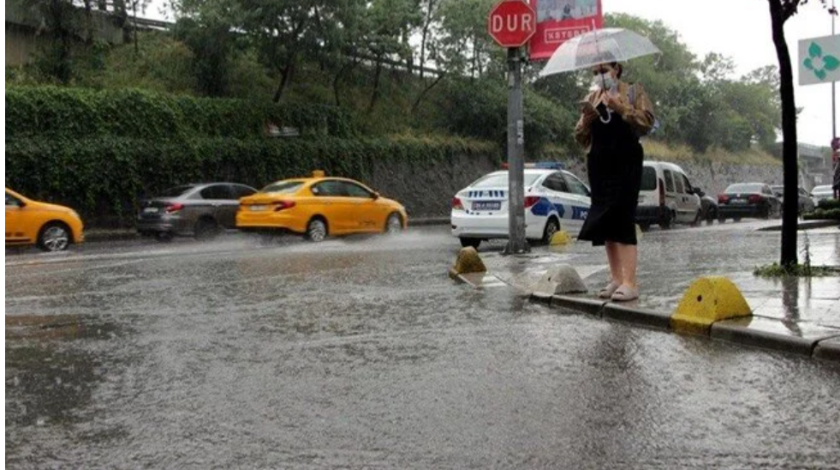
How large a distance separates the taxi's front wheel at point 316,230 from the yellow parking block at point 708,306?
1362cm

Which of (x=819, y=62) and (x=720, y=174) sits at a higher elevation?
(x=819, y=62)

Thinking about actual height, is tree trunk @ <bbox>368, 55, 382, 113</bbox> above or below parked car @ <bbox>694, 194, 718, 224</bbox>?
above

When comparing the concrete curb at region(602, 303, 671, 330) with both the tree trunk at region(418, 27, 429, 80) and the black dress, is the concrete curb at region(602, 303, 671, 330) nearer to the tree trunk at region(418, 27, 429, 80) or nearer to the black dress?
the black dress

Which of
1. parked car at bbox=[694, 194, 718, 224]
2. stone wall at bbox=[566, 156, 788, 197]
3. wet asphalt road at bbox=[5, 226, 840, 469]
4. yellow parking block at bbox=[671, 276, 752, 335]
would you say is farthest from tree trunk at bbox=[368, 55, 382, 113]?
yellow parking block at bbox=[671, 276, 752, 335]

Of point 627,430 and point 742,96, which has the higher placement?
point 742,96

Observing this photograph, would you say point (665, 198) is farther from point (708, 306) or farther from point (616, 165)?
point (708, 306)

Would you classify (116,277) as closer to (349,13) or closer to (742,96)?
(349,13)

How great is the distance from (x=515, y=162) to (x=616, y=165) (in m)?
6.39

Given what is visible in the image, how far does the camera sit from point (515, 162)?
46.1ft

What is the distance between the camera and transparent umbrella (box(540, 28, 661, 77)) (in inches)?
323

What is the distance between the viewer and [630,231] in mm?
A: 7715

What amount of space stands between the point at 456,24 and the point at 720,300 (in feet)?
102

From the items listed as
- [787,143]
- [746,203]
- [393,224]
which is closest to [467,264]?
[787,143]

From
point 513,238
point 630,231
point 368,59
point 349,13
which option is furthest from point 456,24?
point 630,231
